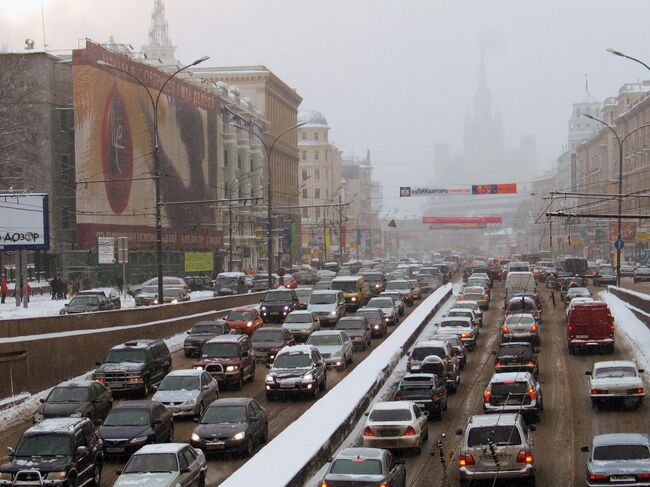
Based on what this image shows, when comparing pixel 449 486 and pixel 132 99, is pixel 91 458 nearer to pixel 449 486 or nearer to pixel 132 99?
pixel 449 486

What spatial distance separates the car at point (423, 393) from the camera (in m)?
28.2

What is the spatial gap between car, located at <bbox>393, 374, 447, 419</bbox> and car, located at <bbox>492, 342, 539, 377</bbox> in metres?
5.09

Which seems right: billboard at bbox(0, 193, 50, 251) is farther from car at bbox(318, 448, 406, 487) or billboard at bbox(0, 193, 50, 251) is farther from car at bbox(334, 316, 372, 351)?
car at bbox(318, 448, 406, 487)

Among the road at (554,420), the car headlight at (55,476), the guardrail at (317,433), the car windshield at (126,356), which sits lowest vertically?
the road at (554,420)

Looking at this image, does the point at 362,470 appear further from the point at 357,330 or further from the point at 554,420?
the point at 357,330

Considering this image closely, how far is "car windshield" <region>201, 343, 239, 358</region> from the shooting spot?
34.5 m

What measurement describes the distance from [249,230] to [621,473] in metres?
104

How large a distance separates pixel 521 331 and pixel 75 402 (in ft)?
68.7

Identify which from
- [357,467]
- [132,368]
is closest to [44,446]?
[357,467]

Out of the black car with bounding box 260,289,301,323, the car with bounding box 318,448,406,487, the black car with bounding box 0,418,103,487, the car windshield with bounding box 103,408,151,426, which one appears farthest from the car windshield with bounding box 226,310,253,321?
the car with bounding box 318,448,406,487

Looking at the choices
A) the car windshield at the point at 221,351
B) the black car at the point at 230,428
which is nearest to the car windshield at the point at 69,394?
the black car at the point at 230,428

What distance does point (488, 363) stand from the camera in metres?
40.3

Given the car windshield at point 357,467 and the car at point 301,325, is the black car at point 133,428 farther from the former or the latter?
the car at point 301,325

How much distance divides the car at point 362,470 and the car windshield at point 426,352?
14217 millimetres
